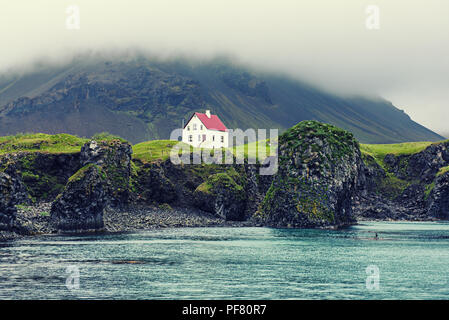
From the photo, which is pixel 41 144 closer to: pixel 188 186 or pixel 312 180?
pixel 188 186

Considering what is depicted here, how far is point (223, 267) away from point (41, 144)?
110 metres

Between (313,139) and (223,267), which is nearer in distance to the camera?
(223,267)

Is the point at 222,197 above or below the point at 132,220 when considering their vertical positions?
above

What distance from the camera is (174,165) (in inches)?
6791

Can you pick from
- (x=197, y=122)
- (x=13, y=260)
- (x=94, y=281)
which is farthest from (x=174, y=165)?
(x=94, y=281)

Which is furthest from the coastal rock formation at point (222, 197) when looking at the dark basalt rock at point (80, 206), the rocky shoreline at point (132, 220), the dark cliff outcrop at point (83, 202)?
the dark basalt rock at point (80, 206)

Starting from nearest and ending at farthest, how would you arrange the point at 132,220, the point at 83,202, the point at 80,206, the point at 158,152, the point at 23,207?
the point at 80,206 → the point at 83,202 → the point at 23,207 → the point at 132,220 → the point at 158,152

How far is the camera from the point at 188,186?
550ft

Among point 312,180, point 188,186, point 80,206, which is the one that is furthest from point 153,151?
point 80,206

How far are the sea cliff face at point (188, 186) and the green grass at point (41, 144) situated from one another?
520 cm

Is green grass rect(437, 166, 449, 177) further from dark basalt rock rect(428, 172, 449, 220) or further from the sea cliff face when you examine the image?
the sea cliff face

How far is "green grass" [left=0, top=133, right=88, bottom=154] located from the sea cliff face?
5197mm
